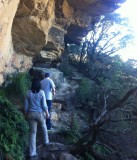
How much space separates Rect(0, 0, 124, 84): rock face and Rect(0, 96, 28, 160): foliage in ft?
7.44

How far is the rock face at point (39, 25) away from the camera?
385 inches

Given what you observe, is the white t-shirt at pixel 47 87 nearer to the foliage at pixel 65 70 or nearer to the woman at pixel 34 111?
the woman at pixel 34 111

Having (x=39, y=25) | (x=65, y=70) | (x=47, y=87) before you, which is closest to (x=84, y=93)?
(x=65, y=70)

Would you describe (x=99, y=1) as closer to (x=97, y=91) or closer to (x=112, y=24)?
(x=97, y=91)

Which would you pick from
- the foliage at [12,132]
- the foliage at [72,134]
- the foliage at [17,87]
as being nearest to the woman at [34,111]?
the foliage at [12,132]

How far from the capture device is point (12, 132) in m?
7.12

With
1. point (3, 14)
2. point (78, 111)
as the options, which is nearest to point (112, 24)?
point (78, 111)

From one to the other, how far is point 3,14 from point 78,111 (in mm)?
6777

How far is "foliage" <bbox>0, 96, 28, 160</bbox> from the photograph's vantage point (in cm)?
672

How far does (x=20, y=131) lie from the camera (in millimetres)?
7512

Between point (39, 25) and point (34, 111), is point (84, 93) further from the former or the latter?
point (34, 111)

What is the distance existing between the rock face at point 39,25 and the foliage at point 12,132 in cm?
227

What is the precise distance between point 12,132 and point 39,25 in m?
5.42

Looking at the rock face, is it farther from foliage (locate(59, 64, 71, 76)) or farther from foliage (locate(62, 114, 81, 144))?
foliage (locate(62, 114, 81, 144))
